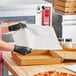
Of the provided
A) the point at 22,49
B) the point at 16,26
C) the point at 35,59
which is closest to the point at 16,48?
the point at 22,49

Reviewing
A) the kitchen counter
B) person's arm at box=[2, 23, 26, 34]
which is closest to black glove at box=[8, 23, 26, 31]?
person's arm at box=[2, 23, 26, 34]

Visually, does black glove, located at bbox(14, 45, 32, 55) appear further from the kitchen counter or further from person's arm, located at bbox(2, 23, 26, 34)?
person's arm, located at bbox(2, 23, 26, 34)

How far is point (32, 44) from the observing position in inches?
90.9

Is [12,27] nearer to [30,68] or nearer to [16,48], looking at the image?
[16,48]

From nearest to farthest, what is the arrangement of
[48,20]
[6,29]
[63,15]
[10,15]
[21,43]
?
[21,43] < [6,29] < [10,15] < [48,20] < [63,15]

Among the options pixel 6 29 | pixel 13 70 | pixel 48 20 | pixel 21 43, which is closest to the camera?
pixel 13 70

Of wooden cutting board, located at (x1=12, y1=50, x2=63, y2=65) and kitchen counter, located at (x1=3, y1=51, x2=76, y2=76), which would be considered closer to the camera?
kitchen counter, located at (x1=3, y1=51, x2=76, y2=76)

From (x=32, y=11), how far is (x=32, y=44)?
1.19 metres

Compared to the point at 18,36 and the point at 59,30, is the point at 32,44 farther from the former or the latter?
the point at 59,30

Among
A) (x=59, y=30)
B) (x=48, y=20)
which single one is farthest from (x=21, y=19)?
(x=59, y=30)

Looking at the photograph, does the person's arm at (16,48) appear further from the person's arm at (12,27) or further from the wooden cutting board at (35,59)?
the person's arm at (12,27)

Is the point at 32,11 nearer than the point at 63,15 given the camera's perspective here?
Yes

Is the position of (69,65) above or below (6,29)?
below

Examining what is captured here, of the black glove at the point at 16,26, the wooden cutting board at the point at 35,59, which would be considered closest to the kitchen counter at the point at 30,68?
the wooden cutting board at the point at 35,59
